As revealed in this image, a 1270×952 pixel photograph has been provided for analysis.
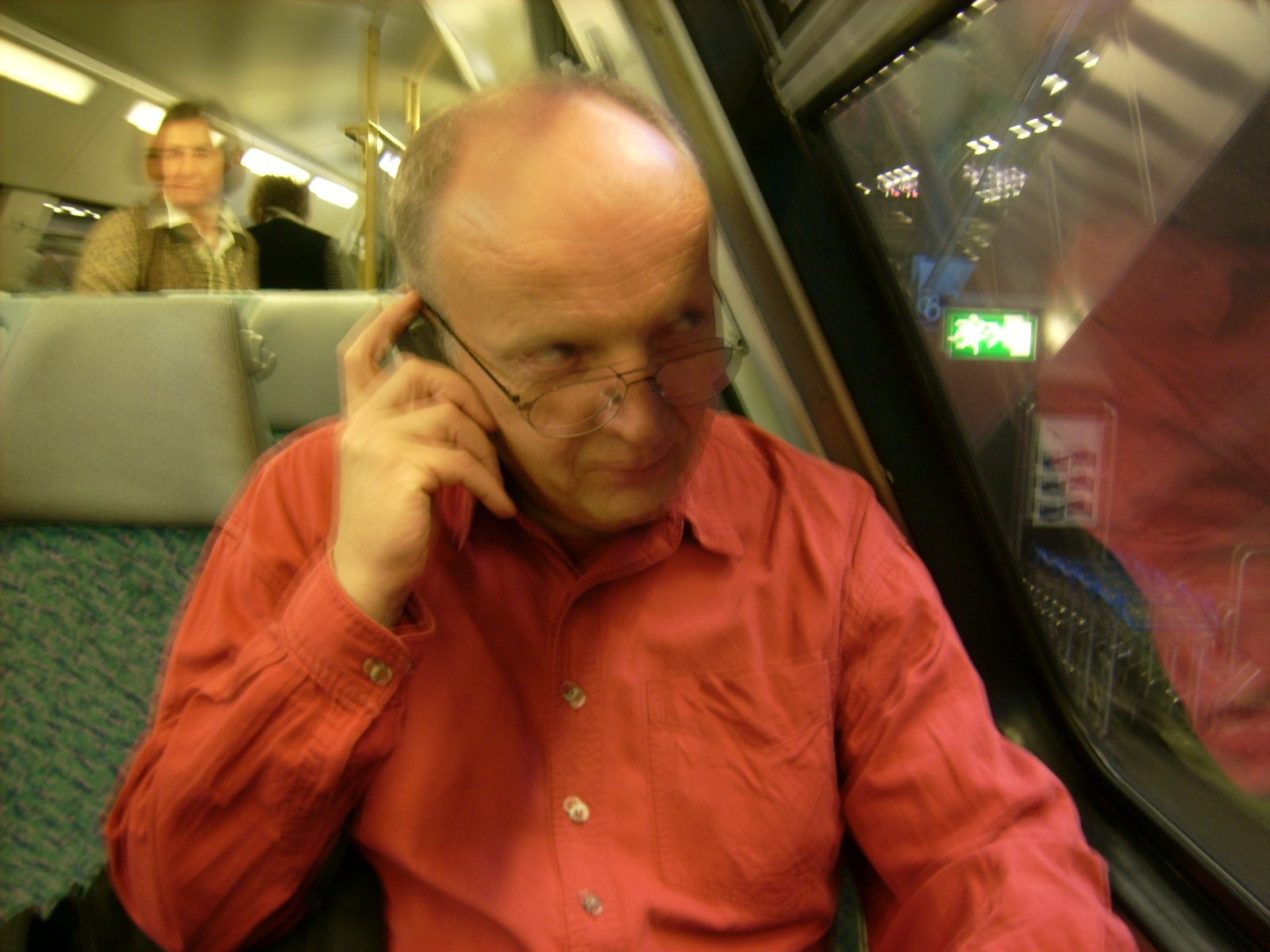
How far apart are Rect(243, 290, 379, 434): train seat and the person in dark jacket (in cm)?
127

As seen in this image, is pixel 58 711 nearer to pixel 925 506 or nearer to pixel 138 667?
pixel 138 667

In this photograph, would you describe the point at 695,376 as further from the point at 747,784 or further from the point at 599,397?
the point at 747,784

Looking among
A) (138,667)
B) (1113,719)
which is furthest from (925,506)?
(138,667)

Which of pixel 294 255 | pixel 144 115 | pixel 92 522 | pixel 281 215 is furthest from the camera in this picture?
pixel 144 115

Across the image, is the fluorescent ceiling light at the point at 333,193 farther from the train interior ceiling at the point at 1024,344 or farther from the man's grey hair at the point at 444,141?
the man's grey hair at the point at 444,141

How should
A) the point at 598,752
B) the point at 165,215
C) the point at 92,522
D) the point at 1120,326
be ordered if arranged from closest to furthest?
the point at 598,752 < the point at 1120,326 < the point at 92,522 < the point at 165,215

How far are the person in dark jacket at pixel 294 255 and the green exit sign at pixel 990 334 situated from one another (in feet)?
7.22

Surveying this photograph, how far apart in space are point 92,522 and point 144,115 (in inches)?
161

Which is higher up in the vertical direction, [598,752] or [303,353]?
[303,353]

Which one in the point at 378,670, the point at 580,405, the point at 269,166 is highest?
the point at 269,166

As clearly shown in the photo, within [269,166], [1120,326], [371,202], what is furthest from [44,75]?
[1120,326]

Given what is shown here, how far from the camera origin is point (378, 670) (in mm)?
862

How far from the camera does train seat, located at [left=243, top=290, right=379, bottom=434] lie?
1.62 metres

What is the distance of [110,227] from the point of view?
2145 millimetres
